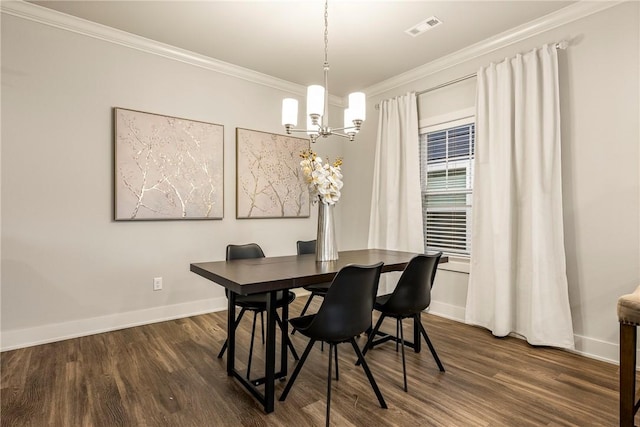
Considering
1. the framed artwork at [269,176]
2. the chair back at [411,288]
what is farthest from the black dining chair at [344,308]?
the framed artwork at [269,176]

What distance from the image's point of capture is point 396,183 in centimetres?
416

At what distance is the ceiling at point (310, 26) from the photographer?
109 inches

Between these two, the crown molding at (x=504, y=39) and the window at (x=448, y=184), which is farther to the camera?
the window at (x=448, y=184)

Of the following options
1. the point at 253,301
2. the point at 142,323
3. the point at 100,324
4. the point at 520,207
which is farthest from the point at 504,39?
the point at 100,324

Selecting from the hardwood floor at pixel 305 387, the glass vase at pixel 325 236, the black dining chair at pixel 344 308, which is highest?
the glass vase at pixel 325 236

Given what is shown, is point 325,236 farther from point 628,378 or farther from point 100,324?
point 100,324

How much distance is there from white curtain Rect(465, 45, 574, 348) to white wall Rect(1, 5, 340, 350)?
282 centimetres

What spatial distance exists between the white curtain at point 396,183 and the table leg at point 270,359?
237 cm

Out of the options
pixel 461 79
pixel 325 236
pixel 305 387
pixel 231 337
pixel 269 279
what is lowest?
pixel 305 387

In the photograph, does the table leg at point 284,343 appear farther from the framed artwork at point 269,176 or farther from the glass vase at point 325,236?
the framed artwork at point 269,176

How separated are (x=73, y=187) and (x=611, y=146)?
173 inches

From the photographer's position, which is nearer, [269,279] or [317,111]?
[269,279]

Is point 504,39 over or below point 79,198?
over

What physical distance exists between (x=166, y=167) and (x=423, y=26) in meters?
2.76
